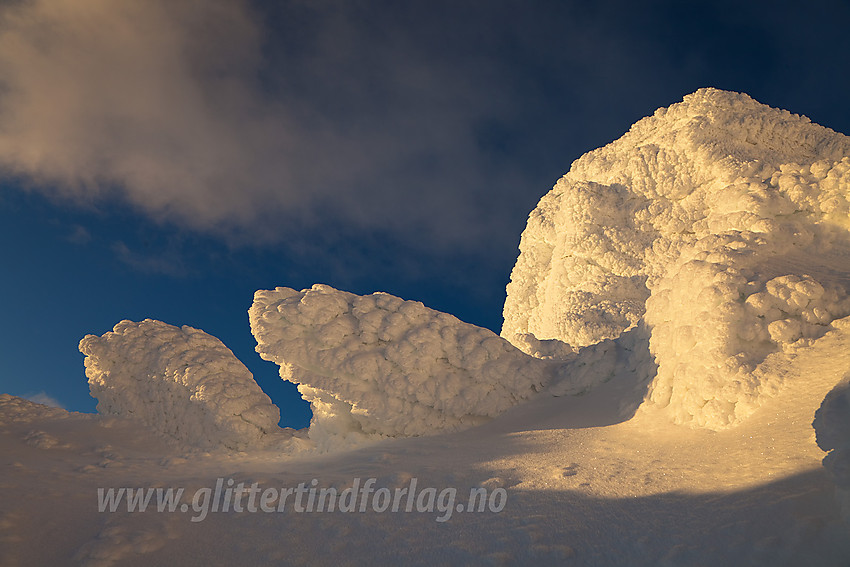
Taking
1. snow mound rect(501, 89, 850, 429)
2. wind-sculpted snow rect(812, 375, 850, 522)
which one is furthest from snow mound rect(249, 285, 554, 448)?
wind-sculpted snow rect(812, 375, 850, 522)

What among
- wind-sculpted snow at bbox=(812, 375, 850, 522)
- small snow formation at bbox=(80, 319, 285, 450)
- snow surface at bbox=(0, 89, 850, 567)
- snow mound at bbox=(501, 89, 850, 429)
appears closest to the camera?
wind-sculpted snow at bbox=(812, 375, 850, 522)

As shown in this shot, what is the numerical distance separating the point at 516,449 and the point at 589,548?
280cm

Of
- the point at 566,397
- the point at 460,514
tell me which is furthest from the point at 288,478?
the point at 566,397

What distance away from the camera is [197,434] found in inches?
371

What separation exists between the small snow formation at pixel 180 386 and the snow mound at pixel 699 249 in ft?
19.5

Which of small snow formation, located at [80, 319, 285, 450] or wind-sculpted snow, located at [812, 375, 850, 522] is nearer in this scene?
wind-sculpted snow, located at [812, 375, 850, 522]

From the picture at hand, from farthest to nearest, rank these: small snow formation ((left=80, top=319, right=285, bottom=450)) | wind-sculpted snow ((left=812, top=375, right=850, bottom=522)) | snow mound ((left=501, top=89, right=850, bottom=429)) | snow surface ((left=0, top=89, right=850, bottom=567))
A: small snow formation ((left=80, top=319, right=285, bottom=450)) → snow mound ((left=501, top=89, right=850, bottom=429)) → snow surface ((left=0, top=89, right=850, bottom=567)) → wind-sculpted snow ((left=812, top=375, right=850, bottom=522))

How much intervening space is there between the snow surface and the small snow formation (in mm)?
47

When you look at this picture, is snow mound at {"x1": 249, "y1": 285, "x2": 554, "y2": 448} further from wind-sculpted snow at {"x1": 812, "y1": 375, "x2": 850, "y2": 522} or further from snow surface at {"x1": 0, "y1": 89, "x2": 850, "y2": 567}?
wind-sculpted snow at {"x1": 812, "y1": 375, "x2": 850, "y2": 522}

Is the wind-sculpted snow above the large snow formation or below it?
below

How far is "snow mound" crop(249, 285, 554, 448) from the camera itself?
7965 millimetres

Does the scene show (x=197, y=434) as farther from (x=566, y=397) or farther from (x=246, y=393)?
(x=566, y=397)

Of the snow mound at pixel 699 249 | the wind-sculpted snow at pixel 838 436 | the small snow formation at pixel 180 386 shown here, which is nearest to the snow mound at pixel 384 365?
the small snow formation at pixel 180 386

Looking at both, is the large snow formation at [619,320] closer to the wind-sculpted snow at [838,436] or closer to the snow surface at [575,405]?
the snow surface at [575,405]
